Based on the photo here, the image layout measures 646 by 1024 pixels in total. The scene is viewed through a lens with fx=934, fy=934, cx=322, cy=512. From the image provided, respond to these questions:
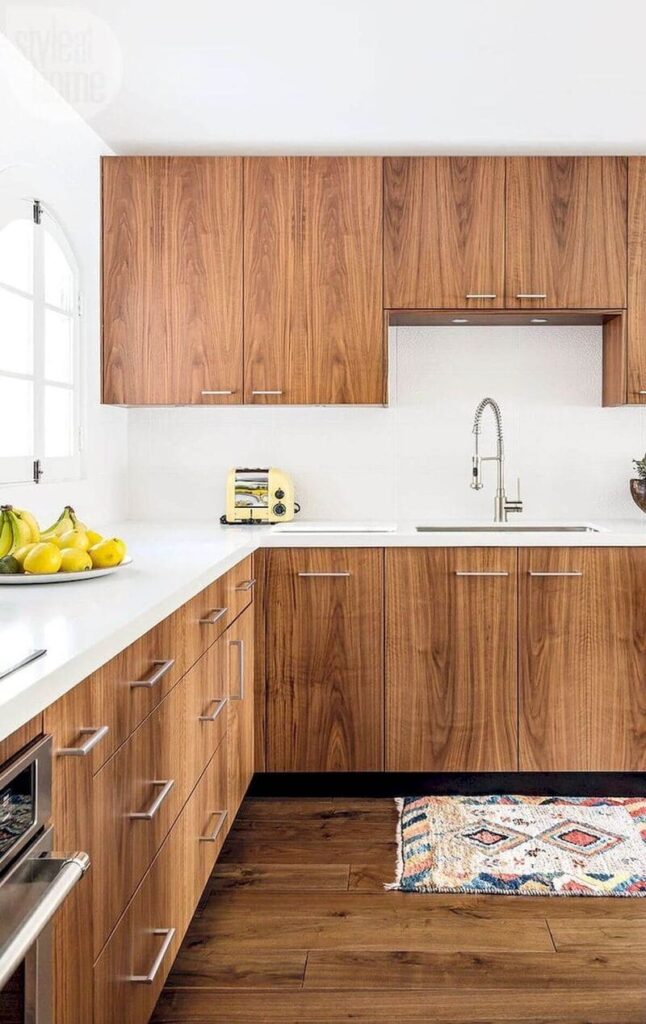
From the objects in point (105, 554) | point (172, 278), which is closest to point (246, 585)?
point (105, 554)

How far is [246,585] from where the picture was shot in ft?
9.95

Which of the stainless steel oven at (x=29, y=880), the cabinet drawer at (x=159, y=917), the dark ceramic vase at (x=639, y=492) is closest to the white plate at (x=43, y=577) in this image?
the cabinet drawer at (x=159, y=917)

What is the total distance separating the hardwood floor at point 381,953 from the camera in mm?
2045

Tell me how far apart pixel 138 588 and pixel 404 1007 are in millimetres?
1090

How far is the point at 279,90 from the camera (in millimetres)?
2938

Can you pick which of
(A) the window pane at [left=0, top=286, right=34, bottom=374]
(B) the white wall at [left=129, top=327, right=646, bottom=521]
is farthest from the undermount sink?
(A) the window pane at [left=0, top=286, right=34, bottom=374]

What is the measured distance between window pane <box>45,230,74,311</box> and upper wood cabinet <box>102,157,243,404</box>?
24cm

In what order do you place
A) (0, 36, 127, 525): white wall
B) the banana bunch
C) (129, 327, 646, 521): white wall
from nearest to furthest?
the banana bunch → (0, 36, 127, 525): white wall → (129, 327, 646, 521): white wall

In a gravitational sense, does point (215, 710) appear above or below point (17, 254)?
below

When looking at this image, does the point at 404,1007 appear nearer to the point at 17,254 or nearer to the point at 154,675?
the point at 154,675

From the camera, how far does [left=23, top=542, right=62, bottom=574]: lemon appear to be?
203 cm

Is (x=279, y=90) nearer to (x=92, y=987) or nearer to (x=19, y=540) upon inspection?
(x=19, y=540)

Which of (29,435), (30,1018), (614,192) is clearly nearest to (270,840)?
(29,435)

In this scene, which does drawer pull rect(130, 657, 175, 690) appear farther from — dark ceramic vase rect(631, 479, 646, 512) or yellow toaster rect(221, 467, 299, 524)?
dark ceramic vase rect(631, 479, 646, 512)
